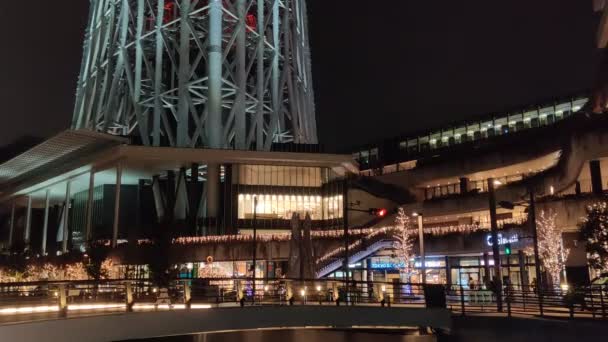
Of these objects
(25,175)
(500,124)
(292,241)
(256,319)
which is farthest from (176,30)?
(256,319)

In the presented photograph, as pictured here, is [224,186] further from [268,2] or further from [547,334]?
[547,334]

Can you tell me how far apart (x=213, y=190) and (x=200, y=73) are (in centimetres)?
2993

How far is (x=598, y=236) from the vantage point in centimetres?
2930

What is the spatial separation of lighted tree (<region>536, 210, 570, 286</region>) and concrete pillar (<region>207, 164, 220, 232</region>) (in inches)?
1468

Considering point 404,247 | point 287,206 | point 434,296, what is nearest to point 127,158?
point 287,206

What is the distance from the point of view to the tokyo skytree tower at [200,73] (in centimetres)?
8050

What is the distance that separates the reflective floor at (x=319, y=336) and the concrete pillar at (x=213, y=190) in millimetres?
37435

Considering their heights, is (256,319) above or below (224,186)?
below

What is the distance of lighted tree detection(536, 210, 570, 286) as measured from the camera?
41684 millimetres

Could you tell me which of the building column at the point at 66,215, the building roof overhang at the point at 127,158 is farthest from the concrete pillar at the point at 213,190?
the building column at the point at 66,215

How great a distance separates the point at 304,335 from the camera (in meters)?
32.2

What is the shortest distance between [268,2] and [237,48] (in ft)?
39.6

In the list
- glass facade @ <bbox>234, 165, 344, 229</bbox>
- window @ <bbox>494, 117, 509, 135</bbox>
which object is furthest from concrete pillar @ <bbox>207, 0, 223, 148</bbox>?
Answer: window @ <bbox>494, 117, 509, 135</bbox>

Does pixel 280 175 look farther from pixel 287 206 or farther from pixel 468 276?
pixel 468 276
